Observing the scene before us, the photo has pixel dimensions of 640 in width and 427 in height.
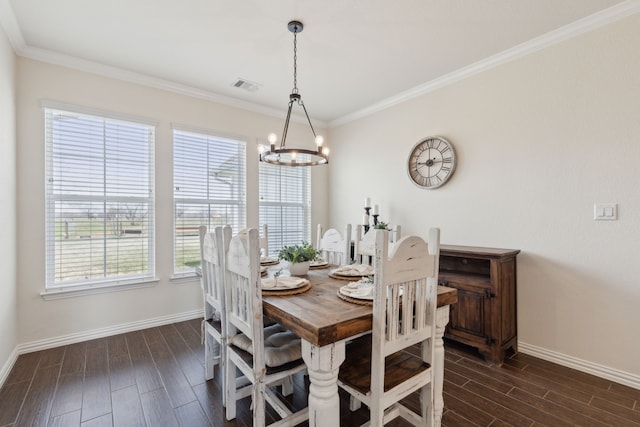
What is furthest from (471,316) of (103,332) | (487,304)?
(103,332)

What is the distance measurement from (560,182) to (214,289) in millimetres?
2929

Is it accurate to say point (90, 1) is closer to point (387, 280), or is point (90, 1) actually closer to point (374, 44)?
point (374, 44)

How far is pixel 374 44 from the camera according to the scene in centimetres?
270

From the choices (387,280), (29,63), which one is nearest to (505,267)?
(387,280)

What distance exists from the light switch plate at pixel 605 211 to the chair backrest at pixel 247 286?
2615 millimetres

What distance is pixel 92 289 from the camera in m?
3.04

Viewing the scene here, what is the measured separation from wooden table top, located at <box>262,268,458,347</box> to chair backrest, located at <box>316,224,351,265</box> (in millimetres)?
1002

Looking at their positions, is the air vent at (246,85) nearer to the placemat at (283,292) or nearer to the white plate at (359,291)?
the placemat at (283,292)

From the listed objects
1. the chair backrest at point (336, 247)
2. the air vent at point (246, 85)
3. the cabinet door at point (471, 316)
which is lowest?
the cabinet door at point (471, 316)

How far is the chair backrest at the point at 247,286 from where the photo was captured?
156 cm

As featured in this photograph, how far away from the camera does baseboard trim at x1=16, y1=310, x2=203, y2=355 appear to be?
2747 mm

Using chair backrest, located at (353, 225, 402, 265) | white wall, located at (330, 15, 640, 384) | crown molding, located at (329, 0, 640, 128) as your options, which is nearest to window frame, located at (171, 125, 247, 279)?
chair backrest, located at (353, 225, 402, 265)


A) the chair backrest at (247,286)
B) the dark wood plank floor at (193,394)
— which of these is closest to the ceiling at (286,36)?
the chair backrest at (247,286)

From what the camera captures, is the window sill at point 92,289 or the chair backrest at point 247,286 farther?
the window sill at point 92,289
